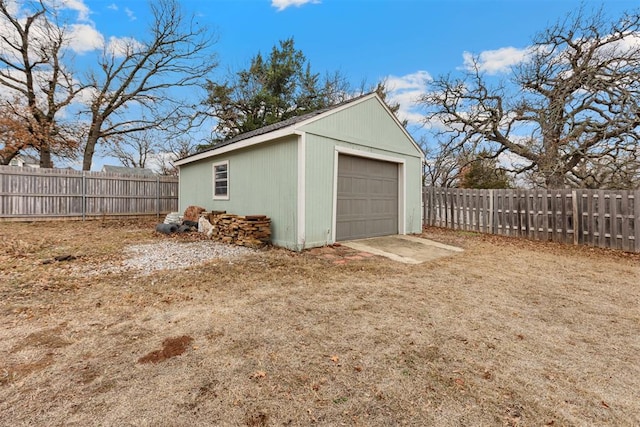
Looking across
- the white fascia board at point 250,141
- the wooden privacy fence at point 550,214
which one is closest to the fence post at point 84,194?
the white fascia board at point 250,141

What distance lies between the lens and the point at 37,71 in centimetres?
1437

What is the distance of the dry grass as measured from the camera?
170 cm

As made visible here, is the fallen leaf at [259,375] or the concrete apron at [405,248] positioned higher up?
the concrete apron at [405,248]

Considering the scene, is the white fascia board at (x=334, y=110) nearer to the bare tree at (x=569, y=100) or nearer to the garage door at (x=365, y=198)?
the garage door at (x=365, y=198)

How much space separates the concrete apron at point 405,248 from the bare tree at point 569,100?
5.78m

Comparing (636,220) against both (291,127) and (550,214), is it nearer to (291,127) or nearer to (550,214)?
(550,214)

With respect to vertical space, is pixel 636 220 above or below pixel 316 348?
above

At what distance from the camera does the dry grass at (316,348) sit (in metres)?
1.70

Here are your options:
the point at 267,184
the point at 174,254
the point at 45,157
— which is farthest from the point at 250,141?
the point at 45,157

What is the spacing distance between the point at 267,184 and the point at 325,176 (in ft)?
4.82

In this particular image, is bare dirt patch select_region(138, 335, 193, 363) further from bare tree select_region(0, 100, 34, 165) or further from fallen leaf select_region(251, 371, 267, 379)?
bare tree select_region(0, 100, 34, 165)

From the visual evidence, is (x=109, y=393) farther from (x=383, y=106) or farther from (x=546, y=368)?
(x=383, y=106)

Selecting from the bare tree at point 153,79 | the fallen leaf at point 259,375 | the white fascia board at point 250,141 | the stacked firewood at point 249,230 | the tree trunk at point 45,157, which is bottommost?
the fallen leaf at point 259,375

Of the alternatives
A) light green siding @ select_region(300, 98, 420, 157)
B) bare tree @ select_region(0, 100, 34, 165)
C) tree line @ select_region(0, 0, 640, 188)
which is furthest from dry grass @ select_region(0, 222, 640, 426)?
bare tree @ select_region(0, 100, 34, 165)
